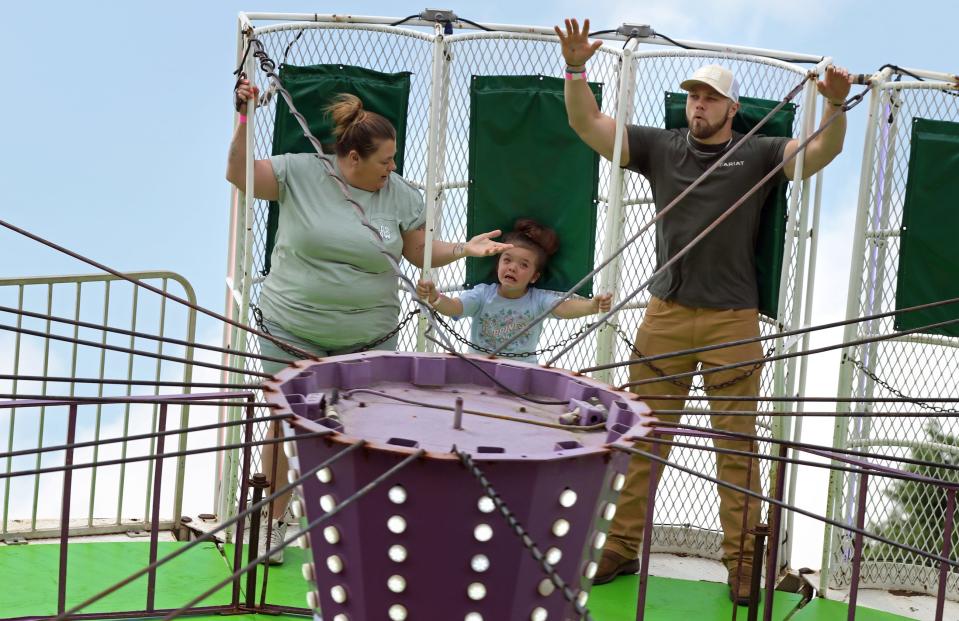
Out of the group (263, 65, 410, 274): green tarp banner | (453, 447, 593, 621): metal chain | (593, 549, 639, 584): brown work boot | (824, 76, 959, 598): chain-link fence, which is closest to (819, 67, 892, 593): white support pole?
(824, 76, 959, 598): chain-link fence

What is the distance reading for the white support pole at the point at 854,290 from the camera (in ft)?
18.2

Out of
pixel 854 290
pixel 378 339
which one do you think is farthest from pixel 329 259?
pixel 854 290

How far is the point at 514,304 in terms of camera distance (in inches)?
214

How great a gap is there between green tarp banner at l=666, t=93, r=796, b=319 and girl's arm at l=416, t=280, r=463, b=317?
1.23 meters

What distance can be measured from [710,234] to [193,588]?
8.60 feet

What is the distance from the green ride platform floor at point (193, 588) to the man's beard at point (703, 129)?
1963 mm

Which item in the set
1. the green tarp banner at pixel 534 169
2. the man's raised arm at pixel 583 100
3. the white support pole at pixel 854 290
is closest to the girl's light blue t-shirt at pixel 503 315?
the green tarp banner at pixel 534 169

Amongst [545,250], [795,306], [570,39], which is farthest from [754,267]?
[570,39]

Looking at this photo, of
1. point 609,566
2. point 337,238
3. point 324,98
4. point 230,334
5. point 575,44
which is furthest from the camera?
point 230,334

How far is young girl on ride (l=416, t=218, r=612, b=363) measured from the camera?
5.38 metres

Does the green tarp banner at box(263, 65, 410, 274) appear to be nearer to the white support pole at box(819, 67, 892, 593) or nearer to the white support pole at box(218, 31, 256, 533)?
the white support pole at box(218, 31, 256, 533)

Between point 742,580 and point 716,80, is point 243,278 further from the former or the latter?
point 742,580

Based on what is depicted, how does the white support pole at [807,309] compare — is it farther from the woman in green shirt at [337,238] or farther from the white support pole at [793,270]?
the woman in green shirt at [337,238]

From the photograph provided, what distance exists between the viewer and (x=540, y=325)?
557 centimetres
